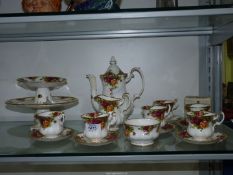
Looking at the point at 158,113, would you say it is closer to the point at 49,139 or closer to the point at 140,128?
the point at 140,128

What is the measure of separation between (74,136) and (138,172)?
1.18ft

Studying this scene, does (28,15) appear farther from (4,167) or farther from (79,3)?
(4,167)

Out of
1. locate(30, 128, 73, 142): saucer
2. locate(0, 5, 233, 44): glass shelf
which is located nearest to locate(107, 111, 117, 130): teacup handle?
locate(30, 128, 73, 142): saucer

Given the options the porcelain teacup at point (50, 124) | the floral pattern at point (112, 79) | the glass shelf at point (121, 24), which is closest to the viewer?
the glass shelf at point (121, 24)

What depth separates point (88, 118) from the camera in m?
0.74

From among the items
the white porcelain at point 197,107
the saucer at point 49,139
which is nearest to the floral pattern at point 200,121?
the white porcelain at point 197,107

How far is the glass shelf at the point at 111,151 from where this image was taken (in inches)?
26.8

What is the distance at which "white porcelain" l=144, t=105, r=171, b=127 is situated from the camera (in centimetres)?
80

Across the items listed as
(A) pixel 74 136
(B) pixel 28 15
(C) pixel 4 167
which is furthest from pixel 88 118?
(C) pixel 4 167

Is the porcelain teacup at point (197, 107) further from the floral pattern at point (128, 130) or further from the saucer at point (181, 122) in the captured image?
the floral pattern at point (128, 130)

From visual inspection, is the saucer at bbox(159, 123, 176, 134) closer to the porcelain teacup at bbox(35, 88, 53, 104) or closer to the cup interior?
the cup interior

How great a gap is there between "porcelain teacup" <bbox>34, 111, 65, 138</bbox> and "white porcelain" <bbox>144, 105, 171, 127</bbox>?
0.75 feet

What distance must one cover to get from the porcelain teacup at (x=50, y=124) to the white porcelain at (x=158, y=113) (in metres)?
0.23

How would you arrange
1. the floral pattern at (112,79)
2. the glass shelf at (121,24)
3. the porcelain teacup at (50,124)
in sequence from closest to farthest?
1. the glass shelf at (121,24)
2. the porcelain teacup at (50,124)
3. the floral pattern at (112,79)
